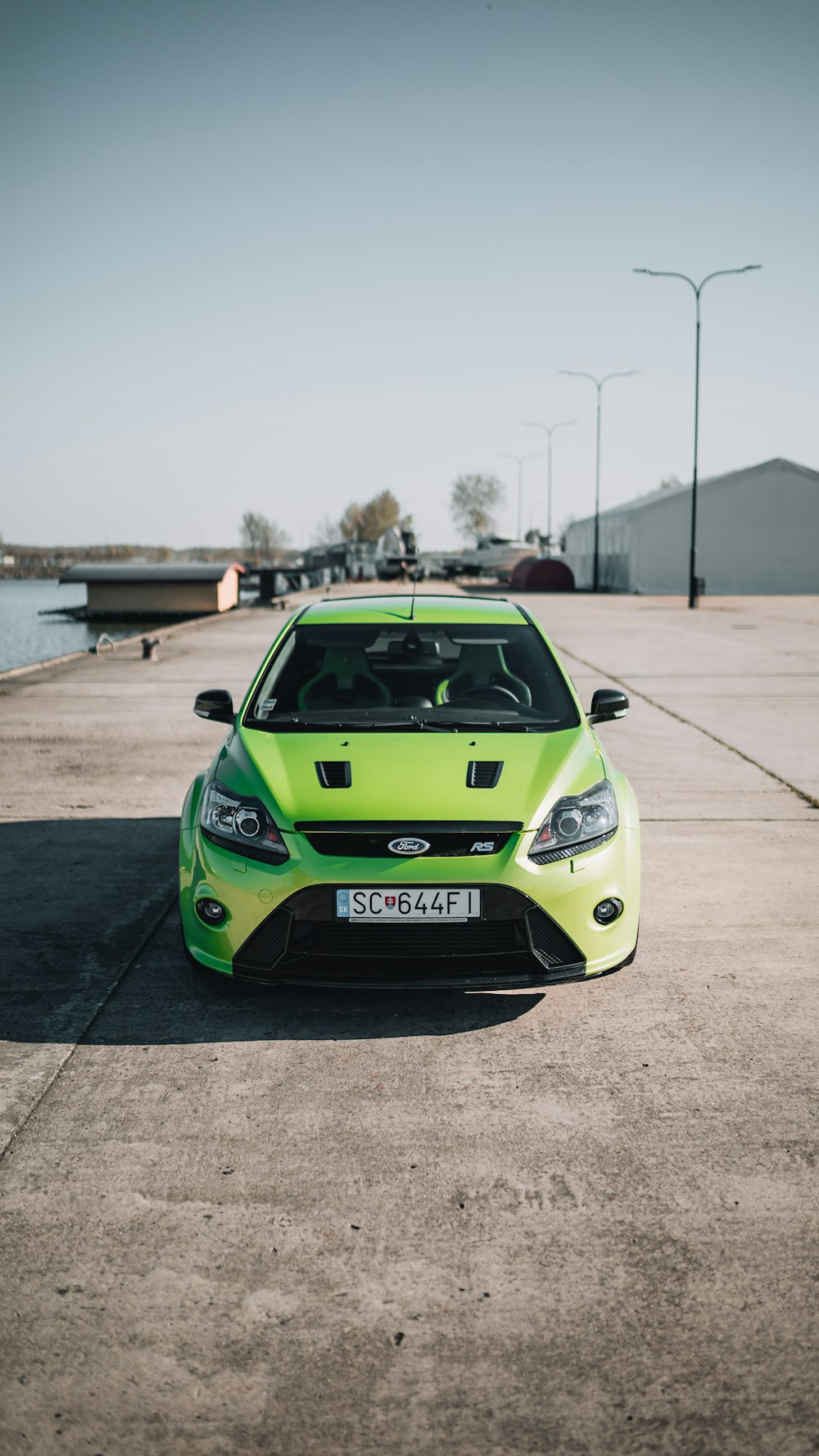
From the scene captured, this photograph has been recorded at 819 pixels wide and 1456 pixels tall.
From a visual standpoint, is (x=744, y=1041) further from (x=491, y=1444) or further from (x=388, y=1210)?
(x=491, y=1444)

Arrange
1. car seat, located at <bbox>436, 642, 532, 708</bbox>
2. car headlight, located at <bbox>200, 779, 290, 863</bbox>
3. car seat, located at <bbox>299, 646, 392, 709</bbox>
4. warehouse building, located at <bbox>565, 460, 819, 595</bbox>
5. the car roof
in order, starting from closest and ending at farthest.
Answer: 1. car headlight, located at <bbox>200, 779, 290, 863</bbox>
2. car seat, located at <bbox>299, 646, 392, 709</bbox>
3. car seat, located at <bbox>436, 642, 532, 708</bbox>
4. the car roof
5. warehouse building, located at <bbox>565, 460, 819, 595</bbox>

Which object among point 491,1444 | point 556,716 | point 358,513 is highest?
point 358,513

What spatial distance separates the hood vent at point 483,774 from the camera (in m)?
4.53

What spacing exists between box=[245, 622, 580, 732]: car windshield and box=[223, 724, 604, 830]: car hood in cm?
21

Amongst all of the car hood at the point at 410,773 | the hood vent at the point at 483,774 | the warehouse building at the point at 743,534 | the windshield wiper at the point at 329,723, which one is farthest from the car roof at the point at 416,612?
the warehouse building at the point at 743,534

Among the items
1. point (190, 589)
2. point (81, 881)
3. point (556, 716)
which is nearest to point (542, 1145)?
point (556, 716)

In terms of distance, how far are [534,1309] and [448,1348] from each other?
0.23 meters

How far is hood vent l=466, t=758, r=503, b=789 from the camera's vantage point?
14.9 ft

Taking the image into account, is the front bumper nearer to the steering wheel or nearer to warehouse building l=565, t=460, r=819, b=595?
the steering wheel

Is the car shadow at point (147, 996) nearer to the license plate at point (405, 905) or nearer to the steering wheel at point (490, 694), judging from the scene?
the license plate at point (405, 905)

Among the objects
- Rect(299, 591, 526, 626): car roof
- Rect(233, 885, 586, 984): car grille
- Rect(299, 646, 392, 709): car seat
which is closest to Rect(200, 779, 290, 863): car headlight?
Rect(233, 885, 586, 984): car grille

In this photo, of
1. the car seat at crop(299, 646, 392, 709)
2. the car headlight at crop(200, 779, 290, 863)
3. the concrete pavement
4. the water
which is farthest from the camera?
the water

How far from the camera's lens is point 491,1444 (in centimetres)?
229

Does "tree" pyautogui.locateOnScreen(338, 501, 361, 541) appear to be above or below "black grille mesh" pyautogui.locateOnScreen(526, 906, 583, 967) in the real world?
above
